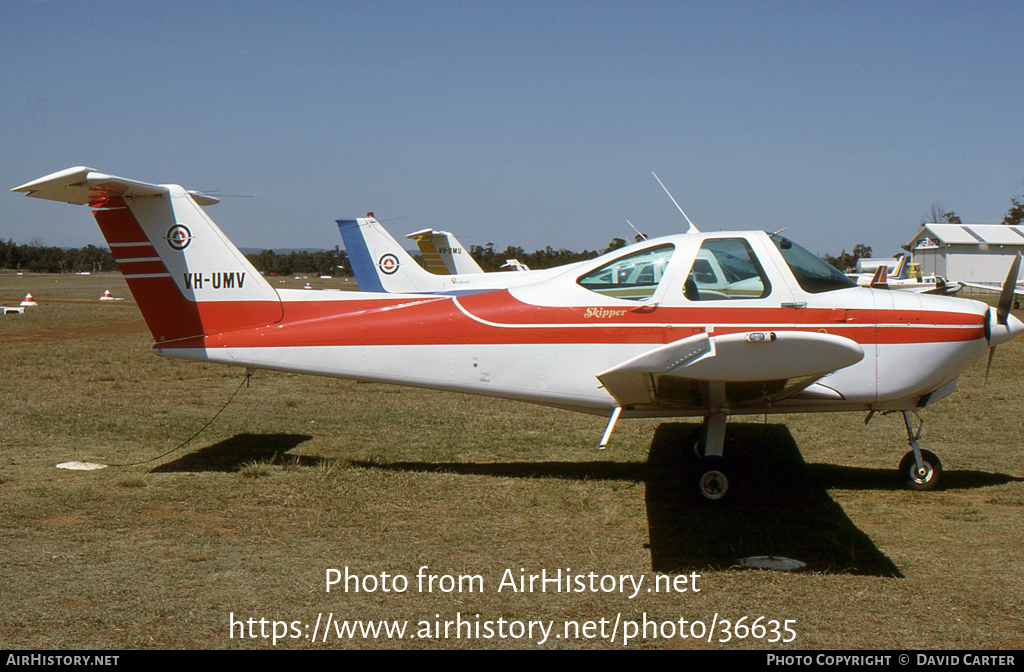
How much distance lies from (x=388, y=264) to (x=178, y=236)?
959 cm

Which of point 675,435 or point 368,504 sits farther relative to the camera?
point 675,435

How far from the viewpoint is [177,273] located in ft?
23.6

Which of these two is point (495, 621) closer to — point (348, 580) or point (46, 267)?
point (348, 580)

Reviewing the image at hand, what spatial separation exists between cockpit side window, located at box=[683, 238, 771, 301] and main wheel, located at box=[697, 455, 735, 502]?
132cm

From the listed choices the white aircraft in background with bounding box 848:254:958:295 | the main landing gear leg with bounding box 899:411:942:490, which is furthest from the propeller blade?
the white aircraft in background with bounding box 848:254:958:295

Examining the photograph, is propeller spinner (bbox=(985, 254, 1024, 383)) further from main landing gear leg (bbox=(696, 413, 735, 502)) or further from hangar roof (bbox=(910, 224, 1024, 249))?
hangar roof (bbox=(910, 224, 1024, 249))

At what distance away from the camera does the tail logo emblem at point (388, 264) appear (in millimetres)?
16678

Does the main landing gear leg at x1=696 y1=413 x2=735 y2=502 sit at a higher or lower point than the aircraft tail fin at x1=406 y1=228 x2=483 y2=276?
lower

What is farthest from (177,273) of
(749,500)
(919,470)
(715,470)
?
(919,470)

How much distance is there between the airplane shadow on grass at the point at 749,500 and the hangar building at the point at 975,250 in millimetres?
63843

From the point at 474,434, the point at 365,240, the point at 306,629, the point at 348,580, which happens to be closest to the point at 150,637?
the point at 306,629

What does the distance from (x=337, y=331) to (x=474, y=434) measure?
2.53 meters

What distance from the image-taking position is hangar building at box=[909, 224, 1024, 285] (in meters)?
62.3

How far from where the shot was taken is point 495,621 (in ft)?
13.4
